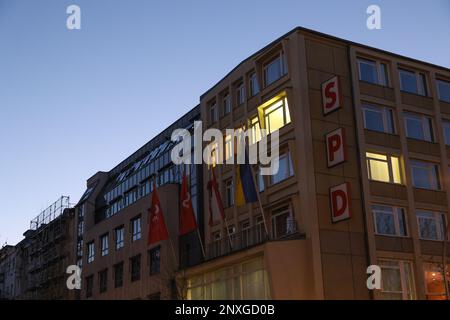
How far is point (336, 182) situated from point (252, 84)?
9.60m

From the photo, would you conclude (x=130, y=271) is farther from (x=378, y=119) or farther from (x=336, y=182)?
(x=378, y=119)

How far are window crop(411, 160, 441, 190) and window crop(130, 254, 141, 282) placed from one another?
2185 cm

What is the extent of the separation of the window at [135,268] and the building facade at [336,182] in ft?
31.2

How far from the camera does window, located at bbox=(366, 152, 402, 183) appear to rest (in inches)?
1564

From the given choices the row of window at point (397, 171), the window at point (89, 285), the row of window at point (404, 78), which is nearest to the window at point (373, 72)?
the row of window at point (404, 78)

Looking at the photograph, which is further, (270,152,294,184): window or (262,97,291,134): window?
(262,97,291,134): window

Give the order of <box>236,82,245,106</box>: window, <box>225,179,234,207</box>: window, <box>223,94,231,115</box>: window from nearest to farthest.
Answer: <box>225,179,234,207</box>: window, <box>236,82,245,106</box>: window, <box>223,94,231,115</box>: window

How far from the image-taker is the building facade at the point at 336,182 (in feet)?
120

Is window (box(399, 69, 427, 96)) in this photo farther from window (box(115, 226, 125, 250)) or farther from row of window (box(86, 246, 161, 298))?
window (box(115, 226, 125, 250))

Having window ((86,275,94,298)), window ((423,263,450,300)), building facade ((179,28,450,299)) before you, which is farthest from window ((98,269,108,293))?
window ((423,263,450,300))

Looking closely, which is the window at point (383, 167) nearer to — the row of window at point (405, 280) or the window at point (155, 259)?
the row of window at point (405, 280)

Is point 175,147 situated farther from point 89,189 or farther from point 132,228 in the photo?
point 89,189

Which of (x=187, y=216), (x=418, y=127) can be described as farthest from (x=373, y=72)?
(x=187, y=216)

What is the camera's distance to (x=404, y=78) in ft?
143
